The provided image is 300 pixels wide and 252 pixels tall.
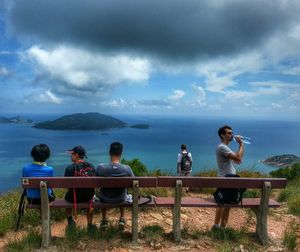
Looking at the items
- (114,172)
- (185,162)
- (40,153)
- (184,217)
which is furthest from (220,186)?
(185,162)

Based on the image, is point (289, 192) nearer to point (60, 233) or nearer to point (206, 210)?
point (206, 210)

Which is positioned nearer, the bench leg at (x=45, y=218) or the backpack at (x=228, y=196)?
the bench leg at (x=45, y=218)

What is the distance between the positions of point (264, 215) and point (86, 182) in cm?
252

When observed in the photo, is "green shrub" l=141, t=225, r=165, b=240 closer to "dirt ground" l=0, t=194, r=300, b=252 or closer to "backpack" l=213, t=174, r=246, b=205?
"dirt ground" l=0, t=194, r=300, b=252

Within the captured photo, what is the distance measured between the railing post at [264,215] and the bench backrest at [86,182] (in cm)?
155

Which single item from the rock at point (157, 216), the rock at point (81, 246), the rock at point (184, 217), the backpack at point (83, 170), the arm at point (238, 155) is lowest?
→ the rock at point (184, 217)

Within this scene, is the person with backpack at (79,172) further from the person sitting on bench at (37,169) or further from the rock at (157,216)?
the rock at (157,216)

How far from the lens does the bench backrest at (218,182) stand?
442 cm

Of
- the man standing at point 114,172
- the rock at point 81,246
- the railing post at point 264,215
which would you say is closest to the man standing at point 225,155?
the railing post at point 264,215

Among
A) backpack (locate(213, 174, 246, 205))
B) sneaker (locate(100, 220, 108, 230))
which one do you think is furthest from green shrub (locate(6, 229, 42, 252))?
backpack (locate(213, 174, 246, 205))

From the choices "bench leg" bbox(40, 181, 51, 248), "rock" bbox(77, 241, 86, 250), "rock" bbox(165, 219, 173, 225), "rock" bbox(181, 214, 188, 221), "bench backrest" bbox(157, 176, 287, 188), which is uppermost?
"bench backrest" bbox(157, 176, 287, 188)

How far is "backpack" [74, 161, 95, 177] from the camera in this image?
15.4 ft

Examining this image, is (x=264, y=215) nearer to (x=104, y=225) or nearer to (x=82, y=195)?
(x=104, y=225)

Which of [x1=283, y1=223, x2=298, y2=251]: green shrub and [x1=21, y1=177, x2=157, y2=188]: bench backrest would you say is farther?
[x1=283, y1=223, x2=298, y2=251]: green shrub
